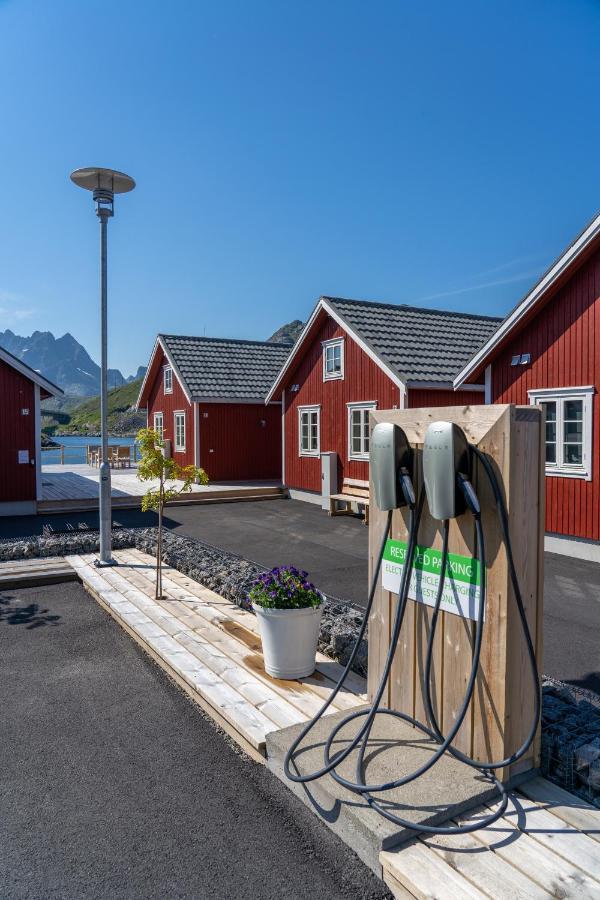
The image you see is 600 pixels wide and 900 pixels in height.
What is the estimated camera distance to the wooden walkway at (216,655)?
159 inches

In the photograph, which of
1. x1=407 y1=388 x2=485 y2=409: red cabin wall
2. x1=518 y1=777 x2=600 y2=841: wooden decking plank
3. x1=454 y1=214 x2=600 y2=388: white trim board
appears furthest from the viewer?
x1=407 y1=388 x2=485 y2=409: red cabin wall

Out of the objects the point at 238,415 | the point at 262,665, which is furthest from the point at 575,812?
the point at 238,415

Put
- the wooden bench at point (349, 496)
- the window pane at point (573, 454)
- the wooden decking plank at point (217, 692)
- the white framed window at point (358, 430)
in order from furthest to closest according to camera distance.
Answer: the white framed window at point (358, 430), the wooden bench at point (349, 496), the window pane at point (573, 454), the wooden decking plank at point (217, 692)

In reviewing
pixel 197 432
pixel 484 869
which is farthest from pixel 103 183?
pixel 197 432

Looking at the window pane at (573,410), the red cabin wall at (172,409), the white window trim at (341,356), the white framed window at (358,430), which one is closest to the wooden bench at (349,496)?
the white framed window at (358,430)

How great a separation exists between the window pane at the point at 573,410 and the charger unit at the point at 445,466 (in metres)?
7.66

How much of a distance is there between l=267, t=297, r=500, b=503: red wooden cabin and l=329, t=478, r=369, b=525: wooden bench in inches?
10.7

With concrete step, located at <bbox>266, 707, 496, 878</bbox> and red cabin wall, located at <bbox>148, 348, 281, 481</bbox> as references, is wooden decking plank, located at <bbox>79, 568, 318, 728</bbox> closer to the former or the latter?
concrete step, located at <bbox>266, 707, 496, 878</bbox>

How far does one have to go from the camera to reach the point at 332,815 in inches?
117

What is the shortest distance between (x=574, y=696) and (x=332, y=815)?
6.43 feet

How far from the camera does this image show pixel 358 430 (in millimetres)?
15148

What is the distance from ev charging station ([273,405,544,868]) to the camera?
298cm

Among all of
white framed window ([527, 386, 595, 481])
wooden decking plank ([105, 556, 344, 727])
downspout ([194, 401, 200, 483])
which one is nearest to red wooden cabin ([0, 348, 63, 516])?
downspout ([194, 401, 200, 483])

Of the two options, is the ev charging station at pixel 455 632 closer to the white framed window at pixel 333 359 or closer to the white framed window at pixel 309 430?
the white framed window at pixel 333 359
